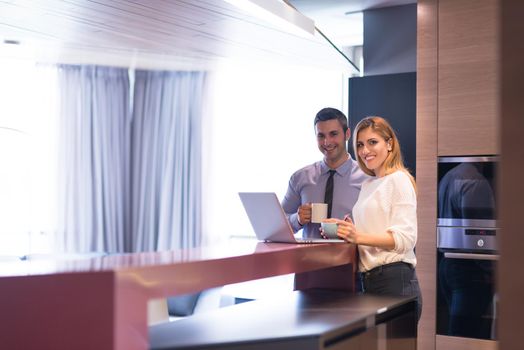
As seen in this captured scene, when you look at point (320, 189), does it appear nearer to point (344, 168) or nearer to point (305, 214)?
point (344, 168)

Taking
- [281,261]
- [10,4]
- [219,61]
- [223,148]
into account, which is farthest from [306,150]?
[281,261]

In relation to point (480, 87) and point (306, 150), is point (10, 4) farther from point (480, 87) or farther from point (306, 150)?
point (306, 150)

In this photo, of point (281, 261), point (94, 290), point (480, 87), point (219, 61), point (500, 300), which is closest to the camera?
point (500, 300)

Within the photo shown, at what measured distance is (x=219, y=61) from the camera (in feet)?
18.0

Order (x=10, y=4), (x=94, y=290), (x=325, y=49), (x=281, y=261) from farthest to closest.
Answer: (x=325, y=49) → (x=10, y=4) → (x=281, y=261) → (x=94, y=290)

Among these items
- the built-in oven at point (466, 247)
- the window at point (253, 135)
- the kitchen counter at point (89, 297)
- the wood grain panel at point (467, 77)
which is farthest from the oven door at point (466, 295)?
the window at point (253, 135)

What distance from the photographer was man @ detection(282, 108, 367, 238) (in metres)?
3.54

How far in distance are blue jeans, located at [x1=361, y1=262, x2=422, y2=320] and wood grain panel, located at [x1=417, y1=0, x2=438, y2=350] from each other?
112 centimetres

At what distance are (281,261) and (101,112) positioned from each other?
188 inches

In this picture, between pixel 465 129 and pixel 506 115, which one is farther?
pixel 465 129

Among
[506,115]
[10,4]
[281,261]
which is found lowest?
[281,261]

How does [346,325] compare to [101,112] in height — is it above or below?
below

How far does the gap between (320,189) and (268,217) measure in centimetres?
100

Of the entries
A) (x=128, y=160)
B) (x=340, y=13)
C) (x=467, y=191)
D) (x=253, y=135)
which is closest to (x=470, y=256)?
(x=467, y=191)
